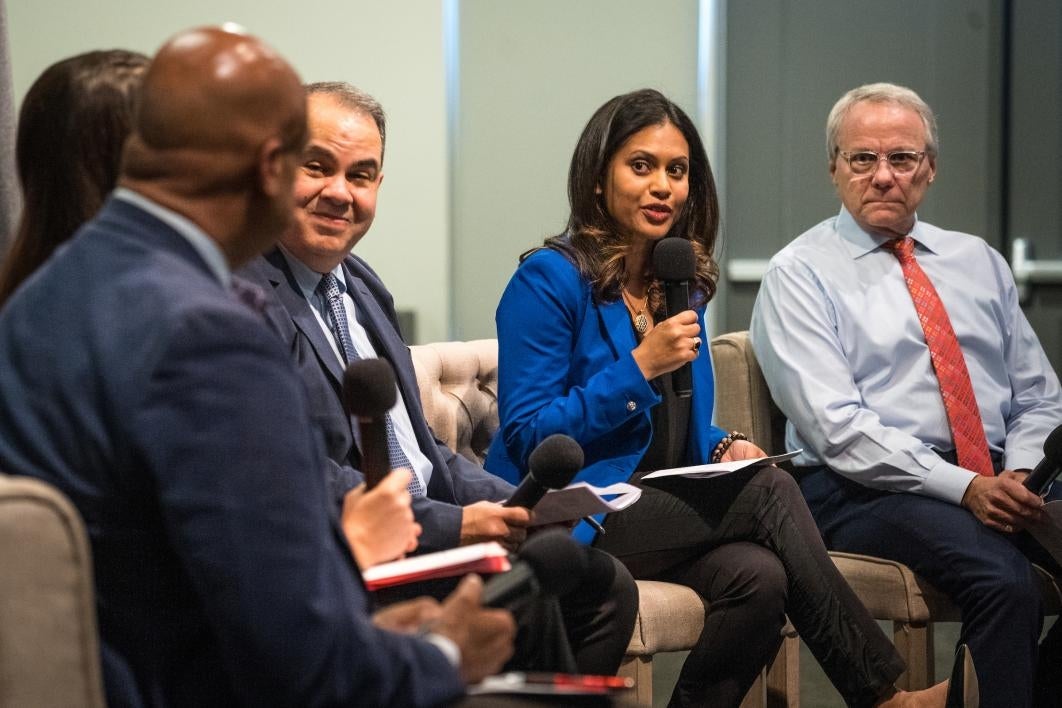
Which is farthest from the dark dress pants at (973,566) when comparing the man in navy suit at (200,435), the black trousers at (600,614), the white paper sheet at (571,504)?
the man in navy suit at (200,435)

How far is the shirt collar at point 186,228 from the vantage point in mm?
1192

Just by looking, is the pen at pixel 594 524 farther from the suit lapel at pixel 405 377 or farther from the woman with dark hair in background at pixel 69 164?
the woman with dark hair in background at pixel 69 164

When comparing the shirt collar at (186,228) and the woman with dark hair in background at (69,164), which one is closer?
the shirt collar at (186,228)

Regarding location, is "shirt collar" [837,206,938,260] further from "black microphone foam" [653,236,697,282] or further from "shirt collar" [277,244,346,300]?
"shirt collar" [277,244,346,300]

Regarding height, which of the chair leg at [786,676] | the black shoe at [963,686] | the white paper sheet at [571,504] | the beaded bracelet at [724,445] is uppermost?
the white paper sheet at [571,504]

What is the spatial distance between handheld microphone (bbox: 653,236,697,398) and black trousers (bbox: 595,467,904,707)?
0.64ft

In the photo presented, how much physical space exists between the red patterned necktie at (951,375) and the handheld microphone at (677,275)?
2.38 feet

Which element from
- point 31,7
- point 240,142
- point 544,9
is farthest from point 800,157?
point 240,142

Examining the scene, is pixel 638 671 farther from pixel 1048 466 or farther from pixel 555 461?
pixel 1048 466

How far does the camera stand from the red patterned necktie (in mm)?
2838

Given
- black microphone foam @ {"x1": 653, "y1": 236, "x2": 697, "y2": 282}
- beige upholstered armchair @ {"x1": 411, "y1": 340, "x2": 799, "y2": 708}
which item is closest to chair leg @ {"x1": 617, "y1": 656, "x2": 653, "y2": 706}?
beige upholstered armchair @ {"x1": 411, "y1": 340, "x2": 799, "y2": 708}

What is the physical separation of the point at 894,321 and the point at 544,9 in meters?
2.00

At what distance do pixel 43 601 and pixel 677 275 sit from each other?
5.12ft

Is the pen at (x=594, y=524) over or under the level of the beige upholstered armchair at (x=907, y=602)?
over
